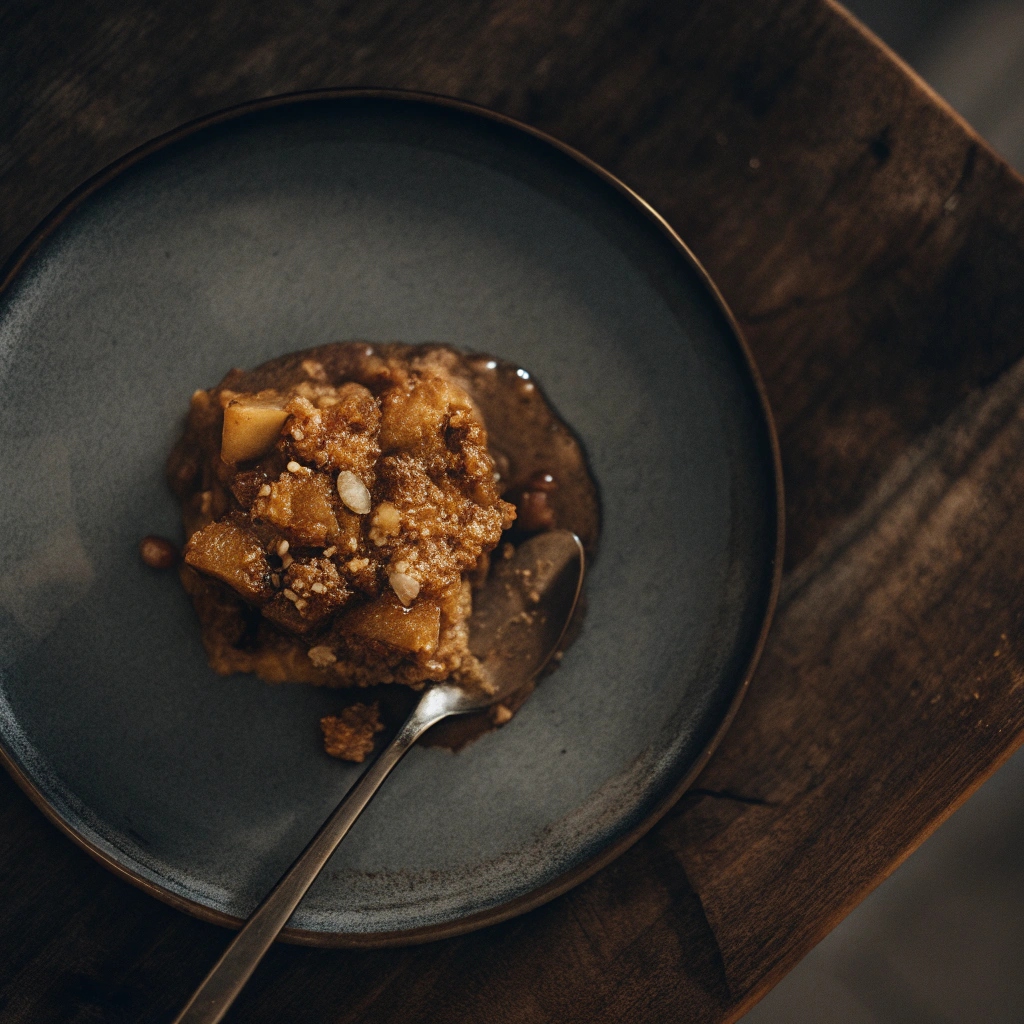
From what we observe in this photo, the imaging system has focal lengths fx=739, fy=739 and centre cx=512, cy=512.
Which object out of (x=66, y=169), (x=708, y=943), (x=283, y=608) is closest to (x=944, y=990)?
(x=708, y=943)

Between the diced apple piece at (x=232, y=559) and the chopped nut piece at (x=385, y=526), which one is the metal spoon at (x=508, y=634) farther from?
the diced apple piece at (x=232, y=559)

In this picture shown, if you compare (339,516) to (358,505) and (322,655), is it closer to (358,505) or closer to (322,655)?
(358,505)

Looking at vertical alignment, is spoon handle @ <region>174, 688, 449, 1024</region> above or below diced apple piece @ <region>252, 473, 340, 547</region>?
below

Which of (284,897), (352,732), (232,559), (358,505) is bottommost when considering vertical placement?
(284,897)

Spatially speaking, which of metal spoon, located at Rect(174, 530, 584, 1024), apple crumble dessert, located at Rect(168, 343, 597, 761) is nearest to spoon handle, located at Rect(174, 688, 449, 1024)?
metal spoon, located at Rect(174, 530, 584, 1024)

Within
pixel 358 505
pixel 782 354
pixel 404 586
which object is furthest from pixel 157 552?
pixel 782 354

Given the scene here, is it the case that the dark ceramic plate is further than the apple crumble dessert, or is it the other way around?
the dark ceramic plate

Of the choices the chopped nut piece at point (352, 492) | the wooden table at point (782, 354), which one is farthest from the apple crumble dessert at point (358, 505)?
the wooden table at point (782, 354)

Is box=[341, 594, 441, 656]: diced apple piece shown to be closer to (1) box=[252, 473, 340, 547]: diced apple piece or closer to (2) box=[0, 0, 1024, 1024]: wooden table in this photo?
(1) box=[252, 473, 340, 547]: diced apple piece
